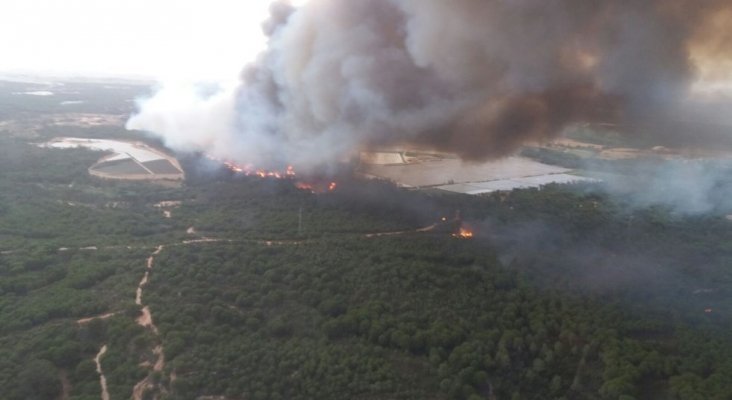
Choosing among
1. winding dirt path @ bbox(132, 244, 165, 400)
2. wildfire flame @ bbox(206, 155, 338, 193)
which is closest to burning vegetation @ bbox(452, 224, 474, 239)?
wildfire flame @ bbox(206, 155, 338, 193)

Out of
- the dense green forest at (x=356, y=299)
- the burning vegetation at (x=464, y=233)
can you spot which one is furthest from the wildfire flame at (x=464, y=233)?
the dense green forest at (x=356, y=299)

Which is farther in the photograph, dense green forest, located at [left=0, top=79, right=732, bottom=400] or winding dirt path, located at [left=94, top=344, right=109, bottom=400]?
dense green forest, located at [left=0, top=79, right=732, bottom=400]

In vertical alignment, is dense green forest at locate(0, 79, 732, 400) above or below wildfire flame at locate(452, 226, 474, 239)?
below

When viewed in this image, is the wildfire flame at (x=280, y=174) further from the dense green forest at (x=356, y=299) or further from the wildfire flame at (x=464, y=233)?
the wildfire flame at (x=464, y=233)

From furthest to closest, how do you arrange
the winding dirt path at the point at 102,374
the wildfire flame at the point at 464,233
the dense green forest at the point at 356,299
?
the wildfire flame at the point at 464,233 < the dense green forest at the point at 356,299 < the winding dirt path at the point at 102,374

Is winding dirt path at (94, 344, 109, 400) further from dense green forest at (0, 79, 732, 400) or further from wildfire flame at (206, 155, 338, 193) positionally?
wildfire flame at (206, 155, 338, 193)

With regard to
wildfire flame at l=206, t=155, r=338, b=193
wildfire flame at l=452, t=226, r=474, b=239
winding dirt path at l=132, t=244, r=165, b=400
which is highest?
wildfire flame at l=206, t=155, r=338, b=193

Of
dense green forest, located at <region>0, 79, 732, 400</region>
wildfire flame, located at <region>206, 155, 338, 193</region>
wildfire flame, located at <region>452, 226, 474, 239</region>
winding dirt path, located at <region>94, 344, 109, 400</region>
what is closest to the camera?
winding dirt path, located at <region>94, 344, 109, 400</region>

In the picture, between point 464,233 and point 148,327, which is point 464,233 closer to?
point 464,233
